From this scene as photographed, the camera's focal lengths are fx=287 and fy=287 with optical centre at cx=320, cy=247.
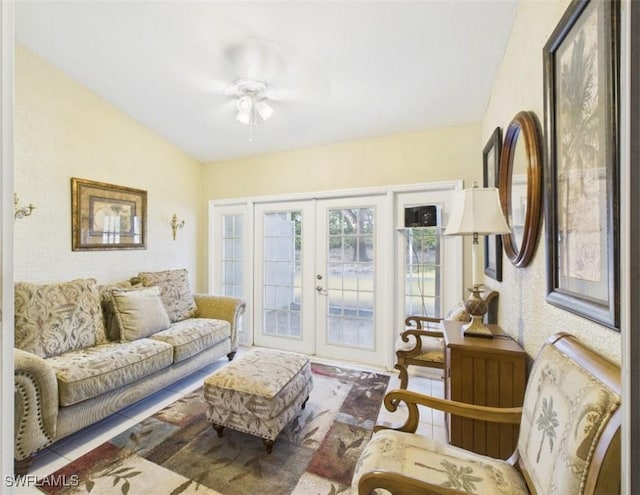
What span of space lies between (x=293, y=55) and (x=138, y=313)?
8.29 ft

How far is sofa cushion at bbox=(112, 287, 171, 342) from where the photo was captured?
8.34ft

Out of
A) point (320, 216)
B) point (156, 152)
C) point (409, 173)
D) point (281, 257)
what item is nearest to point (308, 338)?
point (281, 257)

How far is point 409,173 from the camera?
2986 millimetres

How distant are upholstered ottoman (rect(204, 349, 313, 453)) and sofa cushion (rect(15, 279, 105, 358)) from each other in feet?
Result: 4.03

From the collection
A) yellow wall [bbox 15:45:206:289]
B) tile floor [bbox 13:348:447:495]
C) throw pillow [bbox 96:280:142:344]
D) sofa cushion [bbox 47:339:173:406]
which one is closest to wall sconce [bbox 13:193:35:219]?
yellow wall [bbox 15:45:206:289]

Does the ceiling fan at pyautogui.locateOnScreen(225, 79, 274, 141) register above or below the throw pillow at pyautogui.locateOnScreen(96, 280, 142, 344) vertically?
above

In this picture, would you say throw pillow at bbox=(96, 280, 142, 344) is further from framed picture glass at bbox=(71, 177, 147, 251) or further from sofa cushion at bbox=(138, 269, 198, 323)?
framed picture glass at bbox=(71, 177, 147, 251)

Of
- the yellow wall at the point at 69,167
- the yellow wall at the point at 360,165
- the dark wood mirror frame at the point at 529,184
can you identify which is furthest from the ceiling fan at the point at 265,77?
the dark wood mirror frame at the point at 529,184

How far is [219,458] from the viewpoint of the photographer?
1757 millimetres

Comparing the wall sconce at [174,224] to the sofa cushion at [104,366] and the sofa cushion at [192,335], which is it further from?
the sofa cushion at [104,366]

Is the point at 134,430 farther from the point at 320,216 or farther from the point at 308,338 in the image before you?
the point at 320,216

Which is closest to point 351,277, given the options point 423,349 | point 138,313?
point 423,349

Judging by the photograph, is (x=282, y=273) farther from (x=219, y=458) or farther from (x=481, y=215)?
(x=481, y=215)

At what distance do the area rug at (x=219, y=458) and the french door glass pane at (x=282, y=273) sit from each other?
1.36 m
